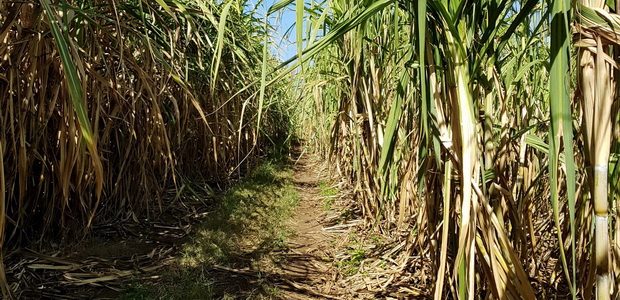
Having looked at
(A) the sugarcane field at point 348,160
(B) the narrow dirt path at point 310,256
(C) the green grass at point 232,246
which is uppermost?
(A) the sugarcane field at point 348,160

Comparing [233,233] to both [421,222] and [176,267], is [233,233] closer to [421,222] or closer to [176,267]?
[176,267]

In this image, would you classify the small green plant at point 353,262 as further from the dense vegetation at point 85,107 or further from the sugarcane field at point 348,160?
the dense vegetation at point 85,107

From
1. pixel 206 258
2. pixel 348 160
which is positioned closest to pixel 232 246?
pixel 206 258

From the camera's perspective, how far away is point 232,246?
2.36 meters

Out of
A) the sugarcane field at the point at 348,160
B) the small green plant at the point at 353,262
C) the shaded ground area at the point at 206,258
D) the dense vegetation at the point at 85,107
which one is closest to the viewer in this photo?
the sugarcane field at the point at 348,160

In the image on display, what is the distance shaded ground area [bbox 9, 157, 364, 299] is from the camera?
1745 mm

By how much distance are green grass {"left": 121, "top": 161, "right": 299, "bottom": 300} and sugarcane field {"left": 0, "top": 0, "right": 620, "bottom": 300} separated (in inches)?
0.6

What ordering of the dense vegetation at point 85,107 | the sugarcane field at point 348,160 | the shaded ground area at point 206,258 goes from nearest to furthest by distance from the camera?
the sugarcane field at point 348,160
the dense vegetation at point 85,107
the shaded ground area at point 206,258

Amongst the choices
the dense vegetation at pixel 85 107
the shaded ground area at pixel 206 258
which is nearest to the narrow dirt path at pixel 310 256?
the shaded ground area at pixel 206 258

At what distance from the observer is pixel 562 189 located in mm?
1578

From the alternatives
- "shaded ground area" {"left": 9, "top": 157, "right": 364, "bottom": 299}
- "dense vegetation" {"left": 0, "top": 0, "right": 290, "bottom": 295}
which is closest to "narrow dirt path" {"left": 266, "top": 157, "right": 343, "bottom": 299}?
"shaded ground area" {"left": 9, "top": 157, "right": 364, "bottom": 299}

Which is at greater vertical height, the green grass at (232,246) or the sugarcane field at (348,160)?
the sugarcane field at (348,160)

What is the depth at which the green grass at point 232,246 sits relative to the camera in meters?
1.75

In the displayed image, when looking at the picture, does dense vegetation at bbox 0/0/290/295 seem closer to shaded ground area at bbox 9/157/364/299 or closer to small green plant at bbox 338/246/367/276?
shaded ground area at bbox 9/157/364/299
